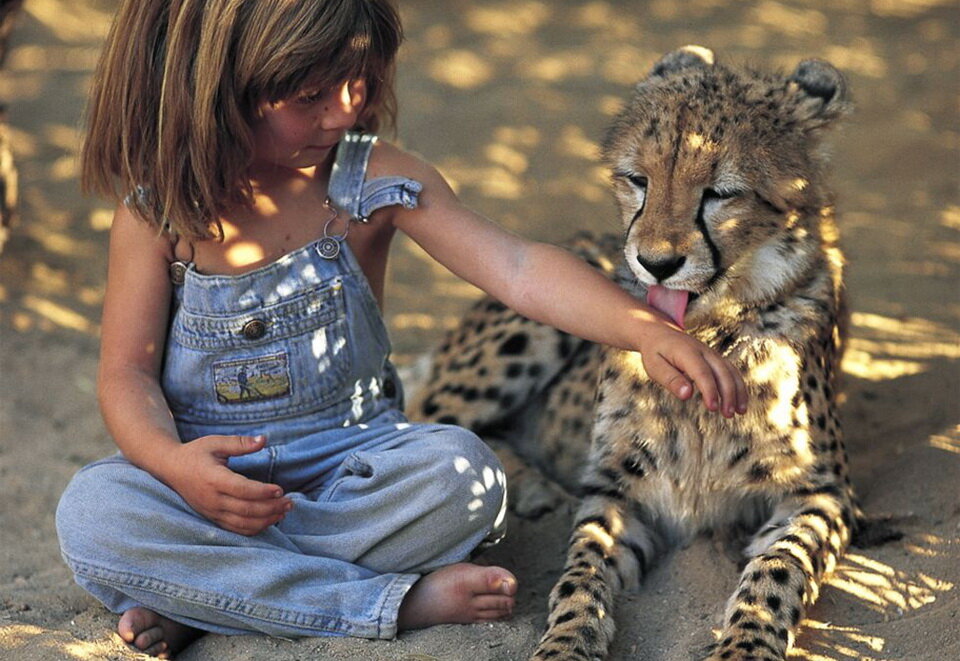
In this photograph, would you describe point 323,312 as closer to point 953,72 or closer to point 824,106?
point 824,106

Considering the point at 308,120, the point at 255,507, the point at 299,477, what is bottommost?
the point at 299,477

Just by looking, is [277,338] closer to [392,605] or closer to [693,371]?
[392,605]

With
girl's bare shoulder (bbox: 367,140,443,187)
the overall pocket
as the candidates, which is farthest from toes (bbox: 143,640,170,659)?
girl's bare shoulder (bbox: 367,140,443,187)

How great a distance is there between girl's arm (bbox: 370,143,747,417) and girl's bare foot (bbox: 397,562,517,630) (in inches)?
21.9

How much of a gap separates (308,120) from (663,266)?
80 cm

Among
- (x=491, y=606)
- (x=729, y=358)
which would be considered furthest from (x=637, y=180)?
(x=491, y=606)

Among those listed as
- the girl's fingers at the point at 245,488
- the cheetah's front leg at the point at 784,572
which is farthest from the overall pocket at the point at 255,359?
the cheetah's front leg at the point at 784,572

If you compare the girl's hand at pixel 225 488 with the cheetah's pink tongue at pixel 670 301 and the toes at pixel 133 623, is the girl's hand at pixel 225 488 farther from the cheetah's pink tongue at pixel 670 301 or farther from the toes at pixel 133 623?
the cheetah's pink tongue at pixel 670 301

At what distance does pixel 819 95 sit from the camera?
300 cm

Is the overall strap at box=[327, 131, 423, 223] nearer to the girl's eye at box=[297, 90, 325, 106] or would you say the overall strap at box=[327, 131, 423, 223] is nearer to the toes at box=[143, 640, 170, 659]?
the girl's eye at box=[297, 90, 325, 106]

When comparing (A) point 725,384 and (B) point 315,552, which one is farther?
(B) point 315,552

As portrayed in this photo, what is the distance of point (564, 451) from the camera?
12.1 ft

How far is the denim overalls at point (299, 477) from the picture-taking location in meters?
2.65

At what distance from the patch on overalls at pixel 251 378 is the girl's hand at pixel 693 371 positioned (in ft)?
2.80
